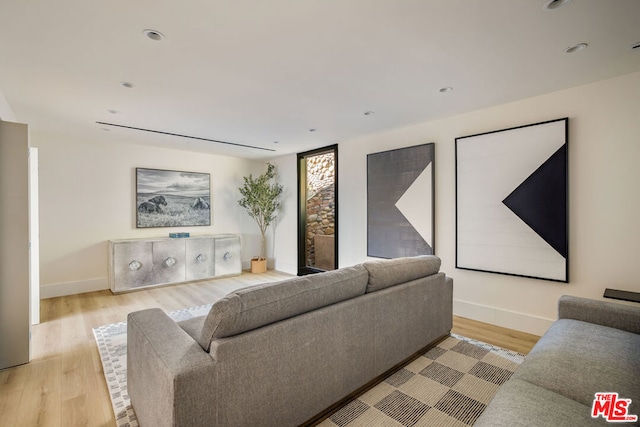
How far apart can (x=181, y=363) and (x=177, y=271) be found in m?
4.17

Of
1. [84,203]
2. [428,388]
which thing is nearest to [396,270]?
[428,388]

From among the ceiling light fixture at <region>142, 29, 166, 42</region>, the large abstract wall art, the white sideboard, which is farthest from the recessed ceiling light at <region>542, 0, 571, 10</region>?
the white sideboard

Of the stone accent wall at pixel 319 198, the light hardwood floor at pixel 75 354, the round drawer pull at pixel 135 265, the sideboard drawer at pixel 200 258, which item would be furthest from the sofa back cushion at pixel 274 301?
the stone accent wall at pixel 319 198

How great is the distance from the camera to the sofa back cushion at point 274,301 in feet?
4.41

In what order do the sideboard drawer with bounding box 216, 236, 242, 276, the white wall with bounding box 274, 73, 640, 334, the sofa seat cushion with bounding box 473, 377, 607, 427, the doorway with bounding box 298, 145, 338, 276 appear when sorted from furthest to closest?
the doorway with bounding box 298, 145, 338, 276 < the sideboard drawer with bounding box 216, 236, 242, 276 < the white wall with bounding box 274, 73, 640, 334 < the sofa seat cushion with bounding box 473, 377, 607, 427

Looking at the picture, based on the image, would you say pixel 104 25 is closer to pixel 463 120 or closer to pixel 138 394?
pixel 138 394

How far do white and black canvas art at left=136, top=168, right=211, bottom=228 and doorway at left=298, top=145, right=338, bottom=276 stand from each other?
6.15ft

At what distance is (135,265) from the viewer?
4.54 metres

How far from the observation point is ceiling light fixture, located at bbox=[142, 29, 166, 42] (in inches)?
74.2

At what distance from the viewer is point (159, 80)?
2.55m

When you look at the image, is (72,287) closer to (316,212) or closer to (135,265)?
(135,265)

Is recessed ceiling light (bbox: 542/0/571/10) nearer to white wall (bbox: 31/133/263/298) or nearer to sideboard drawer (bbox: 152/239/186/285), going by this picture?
sideboard drawer (bbox: 152/239/186/285)

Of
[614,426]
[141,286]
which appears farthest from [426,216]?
[141,286]

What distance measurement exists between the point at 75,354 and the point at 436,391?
3.02 meters
